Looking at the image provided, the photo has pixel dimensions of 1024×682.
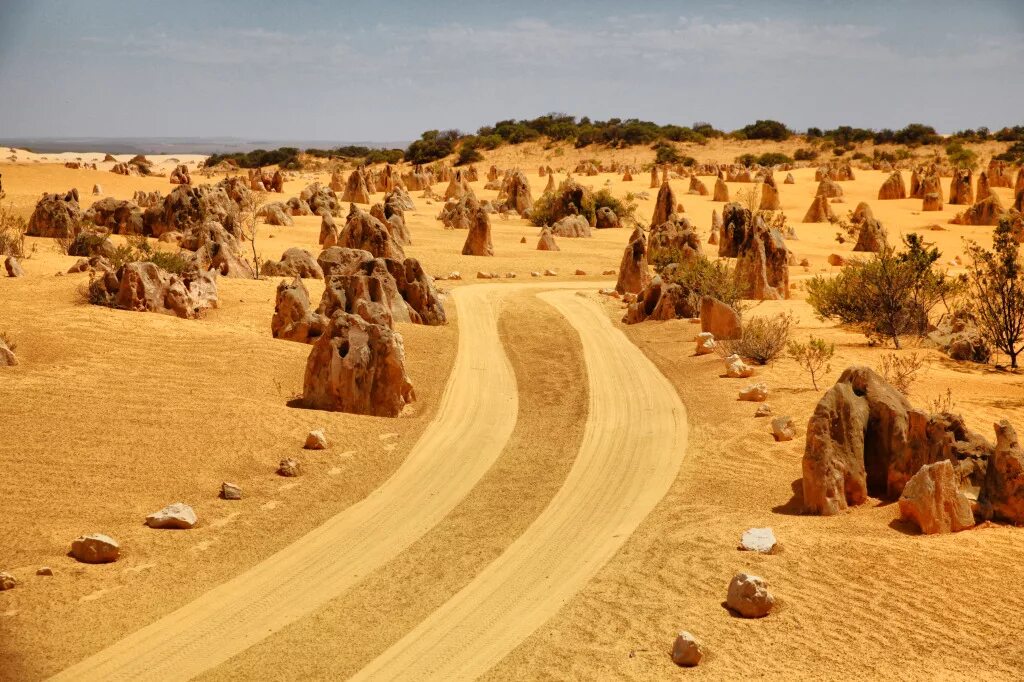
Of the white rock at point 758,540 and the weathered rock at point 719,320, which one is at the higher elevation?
the weathered rock at point 719,320

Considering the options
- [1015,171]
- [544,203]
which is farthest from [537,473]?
[1015,171]

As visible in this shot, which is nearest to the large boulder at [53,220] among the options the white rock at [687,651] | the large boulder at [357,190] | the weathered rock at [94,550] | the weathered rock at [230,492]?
the large boulder at [357,190]

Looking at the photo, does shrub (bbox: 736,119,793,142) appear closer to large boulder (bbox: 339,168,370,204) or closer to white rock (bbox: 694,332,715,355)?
Result: large boulder (bbox: 339,168,370,204)

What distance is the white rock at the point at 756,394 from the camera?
14.1m

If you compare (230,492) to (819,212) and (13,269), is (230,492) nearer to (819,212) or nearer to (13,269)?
→ (13,269)

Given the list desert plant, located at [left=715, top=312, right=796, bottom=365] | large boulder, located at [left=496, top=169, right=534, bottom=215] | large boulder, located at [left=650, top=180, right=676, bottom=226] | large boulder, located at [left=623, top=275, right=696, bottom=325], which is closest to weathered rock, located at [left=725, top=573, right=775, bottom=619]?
desert plant, located at [left=715, top=312, right=796, bottom=365]

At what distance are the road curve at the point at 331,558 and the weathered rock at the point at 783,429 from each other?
11.0ft

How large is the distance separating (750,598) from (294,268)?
60.4 feet

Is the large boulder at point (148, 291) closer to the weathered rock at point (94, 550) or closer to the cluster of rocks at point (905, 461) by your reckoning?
the weathered rock at point (94, 550)

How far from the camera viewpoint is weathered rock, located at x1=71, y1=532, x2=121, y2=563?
29.2ft

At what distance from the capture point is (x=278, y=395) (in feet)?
46.4

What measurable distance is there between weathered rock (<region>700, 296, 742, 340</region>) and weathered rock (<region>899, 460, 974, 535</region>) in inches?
347

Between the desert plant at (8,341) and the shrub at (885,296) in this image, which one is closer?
the desert plant at (8,341)

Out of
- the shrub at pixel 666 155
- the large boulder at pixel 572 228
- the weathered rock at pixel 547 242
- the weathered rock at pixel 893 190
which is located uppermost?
the shrub at pixel 666 155
